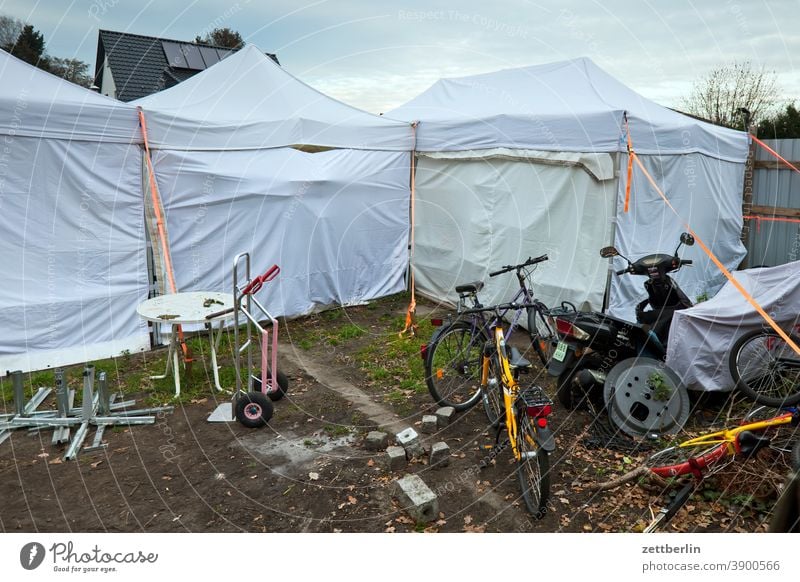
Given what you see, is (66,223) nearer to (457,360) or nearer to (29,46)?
(457,360)

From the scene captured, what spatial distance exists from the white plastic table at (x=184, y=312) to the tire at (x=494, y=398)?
2240 millimetres

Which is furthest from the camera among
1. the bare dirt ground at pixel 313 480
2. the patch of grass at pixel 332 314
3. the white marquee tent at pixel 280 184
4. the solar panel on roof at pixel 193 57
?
the solar panel on roof at pixel 193 57

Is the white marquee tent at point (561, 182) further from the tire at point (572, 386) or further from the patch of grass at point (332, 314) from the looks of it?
the tire at point (572, 386)

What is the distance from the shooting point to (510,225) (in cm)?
782

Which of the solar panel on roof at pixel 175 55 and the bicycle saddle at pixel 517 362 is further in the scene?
the solar panel on roof at pixel 175 55

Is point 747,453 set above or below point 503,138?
below

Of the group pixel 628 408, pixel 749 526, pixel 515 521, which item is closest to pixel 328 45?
pixel 628 408

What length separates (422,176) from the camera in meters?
9.41

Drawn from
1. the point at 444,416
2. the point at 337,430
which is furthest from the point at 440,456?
the point at 337,430

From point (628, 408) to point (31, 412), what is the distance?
4.86 m

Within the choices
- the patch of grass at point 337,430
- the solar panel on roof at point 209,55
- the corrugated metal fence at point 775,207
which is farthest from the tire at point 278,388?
the solar panel on roof at point 209,55

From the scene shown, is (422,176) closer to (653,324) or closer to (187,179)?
(187,179)

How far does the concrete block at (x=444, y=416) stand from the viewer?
5066 mm

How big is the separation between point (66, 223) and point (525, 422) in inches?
205
